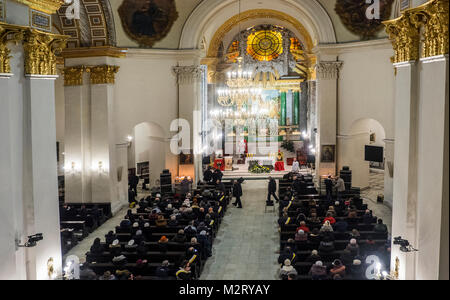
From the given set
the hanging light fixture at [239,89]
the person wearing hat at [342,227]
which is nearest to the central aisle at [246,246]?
the person wearing hat at [342,227]

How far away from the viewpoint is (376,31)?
65.1ft

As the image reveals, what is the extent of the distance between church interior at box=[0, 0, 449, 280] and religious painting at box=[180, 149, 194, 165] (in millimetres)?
98

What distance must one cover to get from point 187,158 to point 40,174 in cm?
1255

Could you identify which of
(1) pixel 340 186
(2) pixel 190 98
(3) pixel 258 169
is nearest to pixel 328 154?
(1) pixel 340 186

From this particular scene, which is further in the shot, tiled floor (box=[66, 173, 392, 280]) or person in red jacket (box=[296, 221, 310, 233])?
person in red jacket (box=[296, 221, 310, 233])

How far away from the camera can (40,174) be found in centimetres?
921

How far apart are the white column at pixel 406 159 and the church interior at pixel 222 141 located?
3 centimetres

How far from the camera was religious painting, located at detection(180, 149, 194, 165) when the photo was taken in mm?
21562

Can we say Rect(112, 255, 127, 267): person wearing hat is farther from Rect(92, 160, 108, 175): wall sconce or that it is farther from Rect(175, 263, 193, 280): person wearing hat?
Rect(92, 160, 108, 175): wall sconce

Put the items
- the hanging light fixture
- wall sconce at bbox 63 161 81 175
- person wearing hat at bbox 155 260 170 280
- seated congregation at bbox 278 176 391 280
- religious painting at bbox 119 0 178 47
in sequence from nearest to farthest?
person wearing hat at bbox 155 260 170 280, seated congregation at bbox 278 176 391 280, wall sconce at bbox 63 161 81 175, religious painting at bbox 119 0 178 47, the hanging light fixture

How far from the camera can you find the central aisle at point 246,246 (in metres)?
12.1

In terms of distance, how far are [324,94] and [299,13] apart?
480cm

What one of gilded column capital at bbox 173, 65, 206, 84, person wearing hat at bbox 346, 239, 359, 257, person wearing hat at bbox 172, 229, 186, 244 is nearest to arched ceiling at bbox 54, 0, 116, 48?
gilded column capital at bbox 173, 65, 206, 84

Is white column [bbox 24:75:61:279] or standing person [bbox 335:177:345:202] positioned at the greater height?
white column [bbox 24:75:61:279]
